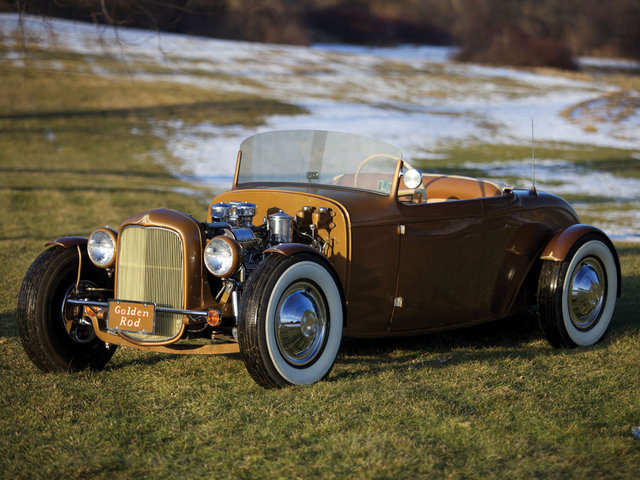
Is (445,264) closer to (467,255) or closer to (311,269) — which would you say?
(467,255)

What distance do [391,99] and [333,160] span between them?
78.2 ft

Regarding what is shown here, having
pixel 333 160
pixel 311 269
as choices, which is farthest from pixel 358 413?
pixel 333 160

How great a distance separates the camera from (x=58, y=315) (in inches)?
193

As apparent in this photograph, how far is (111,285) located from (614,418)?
3.21 metres

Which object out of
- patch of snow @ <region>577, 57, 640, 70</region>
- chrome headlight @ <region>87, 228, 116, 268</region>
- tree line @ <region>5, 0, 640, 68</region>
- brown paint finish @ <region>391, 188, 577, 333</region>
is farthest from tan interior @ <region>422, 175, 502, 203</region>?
patch of snow @ <region>577, 57, 640, 70</region>

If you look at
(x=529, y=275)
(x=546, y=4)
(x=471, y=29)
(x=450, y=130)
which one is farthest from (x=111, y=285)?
(x=546, y=4)

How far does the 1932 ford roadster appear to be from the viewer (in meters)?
4.52

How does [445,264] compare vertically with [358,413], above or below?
above

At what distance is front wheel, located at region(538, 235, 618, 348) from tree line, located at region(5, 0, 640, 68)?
30898mm

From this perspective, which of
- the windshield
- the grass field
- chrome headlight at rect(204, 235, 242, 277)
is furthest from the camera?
the windshield

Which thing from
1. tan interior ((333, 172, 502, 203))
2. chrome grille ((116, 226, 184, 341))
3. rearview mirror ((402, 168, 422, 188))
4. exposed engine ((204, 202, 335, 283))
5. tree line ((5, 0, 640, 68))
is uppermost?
tree line ((5, 0, 640, 68))

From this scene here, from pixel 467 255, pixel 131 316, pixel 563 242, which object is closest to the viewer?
pixel 131 316

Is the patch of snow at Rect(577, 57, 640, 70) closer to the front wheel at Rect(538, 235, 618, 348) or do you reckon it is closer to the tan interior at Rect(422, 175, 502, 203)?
the tan interior at Rect(422, 175, 502, 203)

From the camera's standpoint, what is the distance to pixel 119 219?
11.7 metres
